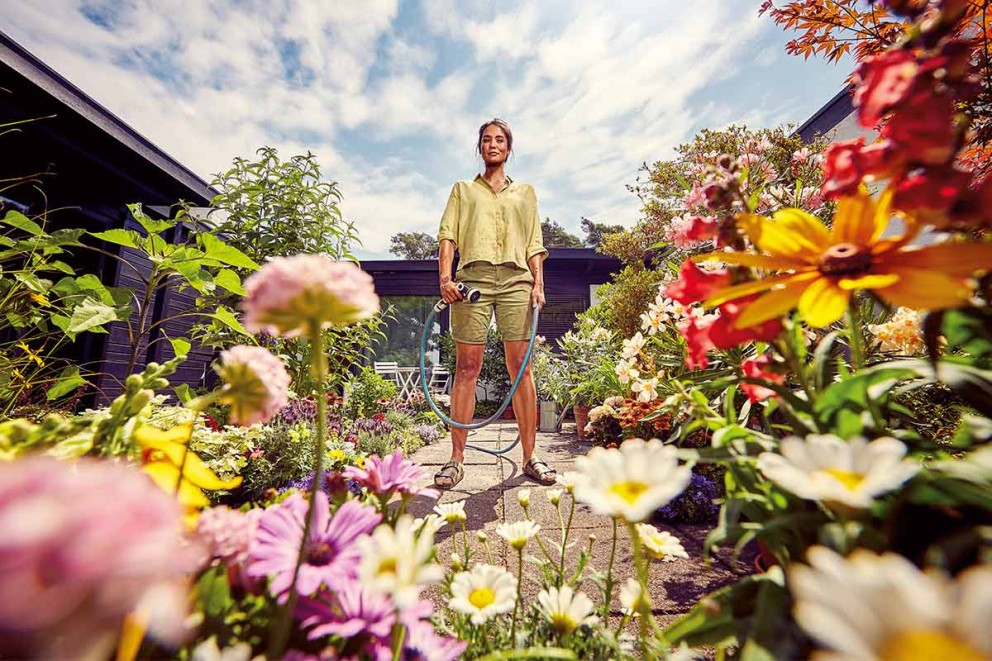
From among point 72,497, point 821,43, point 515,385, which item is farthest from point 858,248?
point 821,43

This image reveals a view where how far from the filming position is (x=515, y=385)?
2256 millimetres

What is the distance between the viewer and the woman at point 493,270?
7.63 feet

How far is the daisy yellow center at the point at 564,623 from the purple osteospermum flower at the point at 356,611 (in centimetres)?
23

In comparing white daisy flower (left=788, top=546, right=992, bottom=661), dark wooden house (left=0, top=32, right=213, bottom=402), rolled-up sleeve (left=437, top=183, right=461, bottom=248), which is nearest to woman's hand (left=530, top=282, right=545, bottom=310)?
rolled-up sleeve (left=437, top=183, right=461, bottom=248)

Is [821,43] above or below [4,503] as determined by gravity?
above

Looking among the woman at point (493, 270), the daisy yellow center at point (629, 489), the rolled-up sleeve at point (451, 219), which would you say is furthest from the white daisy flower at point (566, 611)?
the rolled-up sleeve at point (451, 219)

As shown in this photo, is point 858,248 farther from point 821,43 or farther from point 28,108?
point 28,108

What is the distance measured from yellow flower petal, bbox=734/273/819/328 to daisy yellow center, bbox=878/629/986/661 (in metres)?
0.27

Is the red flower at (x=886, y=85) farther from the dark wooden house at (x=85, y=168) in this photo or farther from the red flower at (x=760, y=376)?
the dark wooden house at (x=85, y=168)

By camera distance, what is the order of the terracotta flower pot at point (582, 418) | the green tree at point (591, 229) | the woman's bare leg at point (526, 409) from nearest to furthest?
the woman's bare leg at point (526, 409)
the terracotta flower pot at point (582, 418)
the green tree at point (591, 229)

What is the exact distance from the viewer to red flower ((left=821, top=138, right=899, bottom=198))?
38 centimetres

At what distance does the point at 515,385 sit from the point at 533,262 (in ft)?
2.73

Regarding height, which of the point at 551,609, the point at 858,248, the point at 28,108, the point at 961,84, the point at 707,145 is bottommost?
the point at 551,609

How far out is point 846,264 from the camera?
43 cm
